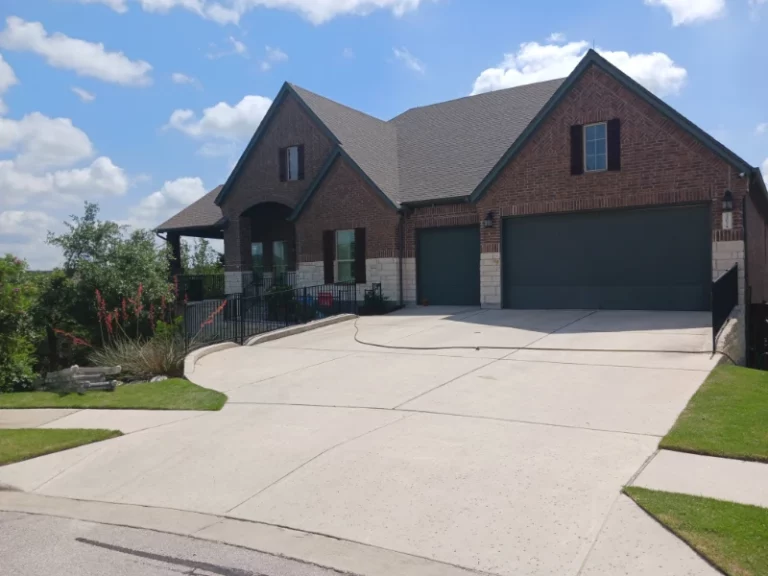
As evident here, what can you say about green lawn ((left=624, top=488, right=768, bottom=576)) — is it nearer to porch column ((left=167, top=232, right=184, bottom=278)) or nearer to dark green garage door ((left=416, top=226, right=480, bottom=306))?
dark green garage door ((left=416, top=226, right=480, bottom=306))

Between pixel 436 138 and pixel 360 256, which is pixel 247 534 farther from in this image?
pixel 436 138

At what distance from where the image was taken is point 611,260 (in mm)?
16609

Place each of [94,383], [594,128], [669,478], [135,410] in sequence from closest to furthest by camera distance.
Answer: [669,478], [135,410], [94,383], [594,128]

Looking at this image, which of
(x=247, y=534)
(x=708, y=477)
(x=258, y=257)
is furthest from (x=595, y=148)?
(x=247, y=534)

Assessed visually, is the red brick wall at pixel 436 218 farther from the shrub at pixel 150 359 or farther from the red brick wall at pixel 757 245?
the shrub at pixel 150 359

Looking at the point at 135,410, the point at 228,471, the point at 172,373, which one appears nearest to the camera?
the point at 228,471

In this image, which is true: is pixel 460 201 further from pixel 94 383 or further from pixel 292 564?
pixel 292 564

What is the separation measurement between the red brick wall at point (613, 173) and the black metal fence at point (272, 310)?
5598mm

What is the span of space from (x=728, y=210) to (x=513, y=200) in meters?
5.36

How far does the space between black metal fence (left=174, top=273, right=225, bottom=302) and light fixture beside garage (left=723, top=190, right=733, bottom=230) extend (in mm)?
18387

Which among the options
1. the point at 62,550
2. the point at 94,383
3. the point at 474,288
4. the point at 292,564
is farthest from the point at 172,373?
the point at 474,288

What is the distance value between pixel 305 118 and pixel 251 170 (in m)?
3.16

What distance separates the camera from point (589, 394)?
26.5 ft

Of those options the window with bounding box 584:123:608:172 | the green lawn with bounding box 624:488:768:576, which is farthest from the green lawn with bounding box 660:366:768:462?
the window with bounding box 584:123:608:172
